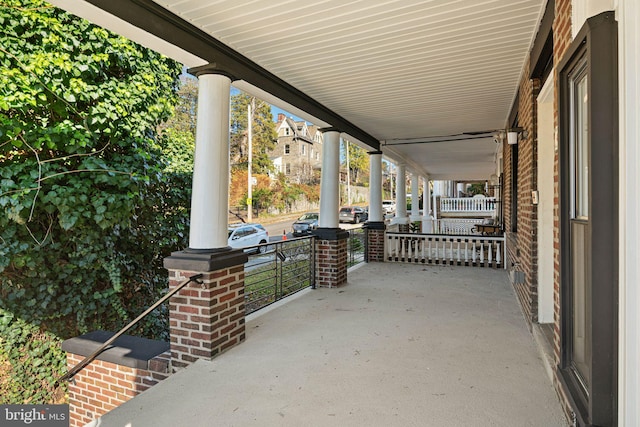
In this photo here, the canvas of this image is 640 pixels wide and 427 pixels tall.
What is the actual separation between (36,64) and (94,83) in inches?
22.9

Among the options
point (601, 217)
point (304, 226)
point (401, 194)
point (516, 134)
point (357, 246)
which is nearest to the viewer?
point (601, 217)

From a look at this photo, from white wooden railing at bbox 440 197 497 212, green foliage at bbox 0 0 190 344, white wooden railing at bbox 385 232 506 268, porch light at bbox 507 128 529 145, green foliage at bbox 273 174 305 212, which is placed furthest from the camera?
green foliage at bbox 273 174 305 212

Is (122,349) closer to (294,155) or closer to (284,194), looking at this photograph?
(284,194)

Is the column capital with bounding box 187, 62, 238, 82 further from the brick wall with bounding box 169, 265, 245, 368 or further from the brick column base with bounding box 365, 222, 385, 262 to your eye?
the brick column base with bounding box 365, 222, 385, 262

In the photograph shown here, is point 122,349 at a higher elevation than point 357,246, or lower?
lower

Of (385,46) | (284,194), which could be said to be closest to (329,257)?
(385,46)

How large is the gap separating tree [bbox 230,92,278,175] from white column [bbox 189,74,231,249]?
2234 centimetres

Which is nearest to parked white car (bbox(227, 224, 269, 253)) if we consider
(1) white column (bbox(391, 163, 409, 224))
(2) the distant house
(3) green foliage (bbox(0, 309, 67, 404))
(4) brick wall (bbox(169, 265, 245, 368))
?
(1) white column (bbox(391, 163, 409, 224))

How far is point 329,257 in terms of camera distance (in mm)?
5609

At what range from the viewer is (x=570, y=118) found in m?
1.99

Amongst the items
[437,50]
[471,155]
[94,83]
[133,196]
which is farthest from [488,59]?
[471,155]

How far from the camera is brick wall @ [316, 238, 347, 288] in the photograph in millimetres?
5574

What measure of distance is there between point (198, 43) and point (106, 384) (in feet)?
10.3

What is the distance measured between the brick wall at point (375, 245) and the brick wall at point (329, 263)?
2415 mm
